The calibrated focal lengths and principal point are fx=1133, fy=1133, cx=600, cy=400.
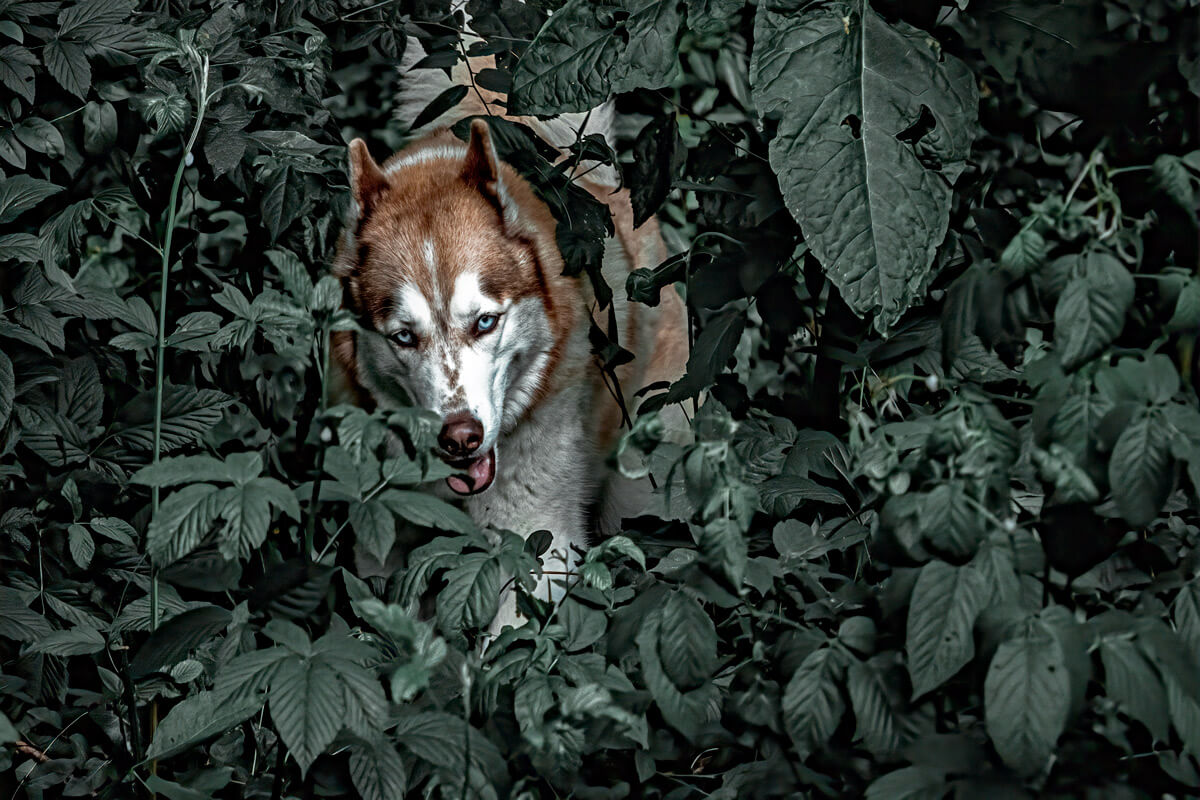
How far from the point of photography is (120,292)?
209cm

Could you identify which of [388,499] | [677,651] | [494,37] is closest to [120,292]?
[494,37]

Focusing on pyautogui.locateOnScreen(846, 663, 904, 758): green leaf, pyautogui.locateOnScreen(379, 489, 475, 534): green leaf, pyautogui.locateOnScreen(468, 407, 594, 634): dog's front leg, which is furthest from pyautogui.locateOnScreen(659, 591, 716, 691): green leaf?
pyautogui.locateOnScreen(468, 407, 594, 634): dog's front leg

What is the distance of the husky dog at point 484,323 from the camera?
2189 mm

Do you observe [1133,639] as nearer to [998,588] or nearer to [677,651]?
[998,588]

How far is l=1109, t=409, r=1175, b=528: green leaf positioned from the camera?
46.2 inches

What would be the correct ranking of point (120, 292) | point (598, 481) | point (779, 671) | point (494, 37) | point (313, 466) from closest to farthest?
1. point (779, 671)
2. point (313, 466)
3. point (494, 37)
4. point (120, 292)
5. point (598, 481)

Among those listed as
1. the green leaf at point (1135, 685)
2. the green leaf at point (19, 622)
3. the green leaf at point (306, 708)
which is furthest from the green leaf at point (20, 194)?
the green leaf at point (1135, 685)

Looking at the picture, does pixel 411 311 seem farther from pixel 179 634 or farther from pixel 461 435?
pixel 179 634

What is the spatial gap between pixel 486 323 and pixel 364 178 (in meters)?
0.36

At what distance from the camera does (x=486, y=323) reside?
2254 mm

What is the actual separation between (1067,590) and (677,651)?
458 millimetres

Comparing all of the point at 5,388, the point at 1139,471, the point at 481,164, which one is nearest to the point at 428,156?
the point at 481,164

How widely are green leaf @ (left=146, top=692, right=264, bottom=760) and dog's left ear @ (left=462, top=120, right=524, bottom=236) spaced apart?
114 centimetres

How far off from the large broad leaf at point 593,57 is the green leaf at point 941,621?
0.78m
